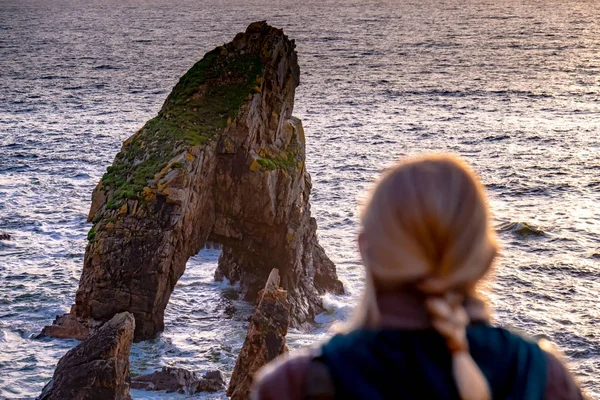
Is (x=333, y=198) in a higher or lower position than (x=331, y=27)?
lower

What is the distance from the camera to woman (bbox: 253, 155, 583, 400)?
3.18 metres

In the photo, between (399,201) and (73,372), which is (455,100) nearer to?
(73,372)

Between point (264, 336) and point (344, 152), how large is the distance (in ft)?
131

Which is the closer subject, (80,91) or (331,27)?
(80,91)

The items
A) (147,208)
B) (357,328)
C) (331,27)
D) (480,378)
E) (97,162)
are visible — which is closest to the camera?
(480,378)

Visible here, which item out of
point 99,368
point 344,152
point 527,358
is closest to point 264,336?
point 99,368

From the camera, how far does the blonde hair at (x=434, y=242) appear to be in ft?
10.5

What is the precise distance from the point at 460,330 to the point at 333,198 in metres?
47.7

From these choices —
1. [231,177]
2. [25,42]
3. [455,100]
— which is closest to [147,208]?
[231,177]

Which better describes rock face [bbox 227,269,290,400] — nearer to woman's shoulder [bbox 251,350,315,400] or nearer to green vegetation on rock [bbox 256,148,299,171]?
green vegetation on rock [bbox 256,148,299,171]

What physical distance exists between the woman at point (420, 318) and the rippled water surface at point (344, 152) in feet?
77.4

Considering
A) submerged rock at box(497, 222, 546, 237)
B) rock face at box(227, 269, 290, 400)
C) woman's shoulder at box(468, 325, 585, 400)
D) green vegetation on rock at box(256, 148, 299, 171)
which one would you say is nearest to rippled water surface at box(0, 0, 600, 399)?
submerged rock at box(497, 222, 546, 237)

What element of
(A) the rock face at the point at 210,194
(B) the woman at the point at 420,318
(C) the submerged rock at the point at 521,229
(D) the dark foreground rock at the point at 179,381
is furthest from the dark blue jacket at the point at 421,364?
(C) the submerged rock at the point at 521,229

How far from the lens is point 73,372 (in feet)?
72.3
